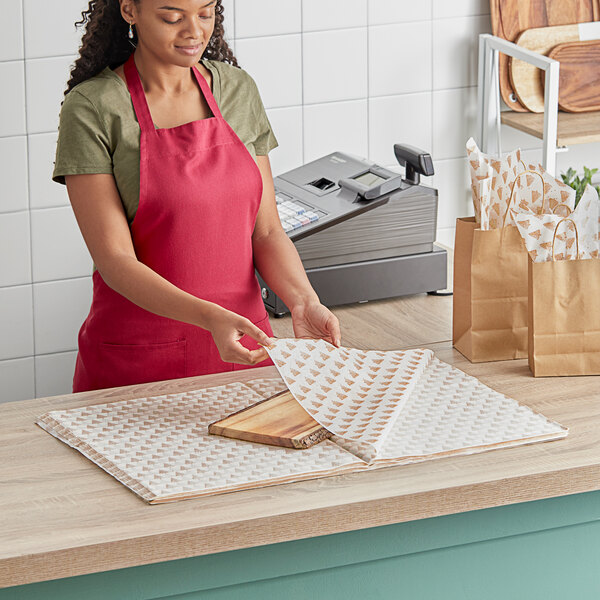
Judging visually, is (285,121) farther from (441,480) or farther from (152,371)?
(441,480)

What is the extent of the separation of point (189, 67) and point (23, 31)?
90cm

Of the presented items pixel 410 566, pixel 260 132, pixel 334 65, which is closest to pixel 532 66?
pixel 334 65

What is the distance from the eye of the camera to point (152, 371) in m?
1.63

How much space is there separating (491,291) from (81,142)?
2.13 feet

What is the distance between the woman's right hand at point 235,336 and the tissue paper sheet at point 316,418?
0.02 meters

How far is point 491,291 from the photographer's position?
1.47 metres

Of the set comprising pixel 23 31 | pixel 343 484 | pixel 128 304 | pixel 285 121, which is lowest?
pixel 343 484

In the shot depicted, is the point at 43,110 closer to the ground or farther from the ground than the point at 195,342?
farther from the ground

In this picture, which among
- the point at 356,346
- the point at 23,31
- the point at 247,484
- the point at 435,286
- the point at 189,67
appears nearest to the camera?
the point at 247,484

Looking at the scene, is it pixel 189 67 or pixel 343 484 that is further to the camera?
pixel 189 67

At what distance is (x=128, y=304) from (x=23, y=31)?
3.25ft

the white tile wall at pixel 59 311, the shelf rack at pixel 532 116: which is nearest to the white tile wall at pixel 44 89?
the white tile wall at pixel 59 311

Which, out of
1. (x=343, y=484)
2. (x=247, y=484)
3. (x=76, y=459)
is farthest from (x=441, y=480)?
(x=76, y=459)

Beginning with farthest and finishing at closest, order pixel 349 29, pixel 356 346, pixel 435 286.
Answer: pixel 349 29, pixel 435 286, pixel 356 346
